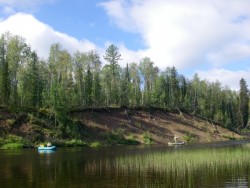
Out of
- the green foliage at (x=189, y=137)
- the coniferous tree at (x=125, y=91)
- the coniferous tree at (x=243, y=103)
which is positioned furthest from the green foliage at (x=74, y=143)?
the coniferous tree at (x=243, y=103)

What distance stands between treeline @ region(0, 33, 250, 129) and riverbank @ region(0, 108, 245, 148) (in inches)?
179

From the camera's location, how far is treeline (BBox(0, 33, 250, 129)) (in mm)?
101000

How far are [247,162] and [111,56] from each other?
9147 centimetres

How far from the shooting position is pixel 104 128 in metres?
108

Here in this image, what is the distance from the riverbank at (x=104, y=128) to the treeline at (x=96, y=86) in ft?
15.0

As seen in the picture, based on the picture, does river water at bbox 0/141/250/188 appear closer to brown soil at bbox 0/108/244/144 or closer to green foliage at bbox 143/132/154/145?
brown soil at bbox 0/108/244/144

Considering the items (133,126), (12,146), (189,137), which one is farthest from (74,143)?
(189,137)

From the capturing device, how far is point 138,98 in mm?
134375

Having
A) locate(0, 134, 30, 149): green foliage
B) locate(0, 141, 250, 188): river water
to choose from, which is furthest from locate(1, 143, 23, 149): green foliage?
locate(0, 141, 250, 188): river water

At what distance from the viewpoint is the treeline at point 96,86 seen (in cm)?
10100

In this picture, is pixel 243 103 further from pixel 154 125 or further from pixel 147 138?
pixel 147 138

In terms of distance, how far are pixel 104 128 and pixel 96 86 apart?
1466 cm

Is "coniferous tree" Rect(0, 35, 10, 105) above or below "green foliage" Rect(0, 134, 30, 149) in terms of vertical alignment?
above

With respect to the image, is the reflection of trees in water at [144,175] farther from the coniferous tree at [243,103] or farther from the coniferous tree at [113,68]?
the coniferous tree at [243,103]
